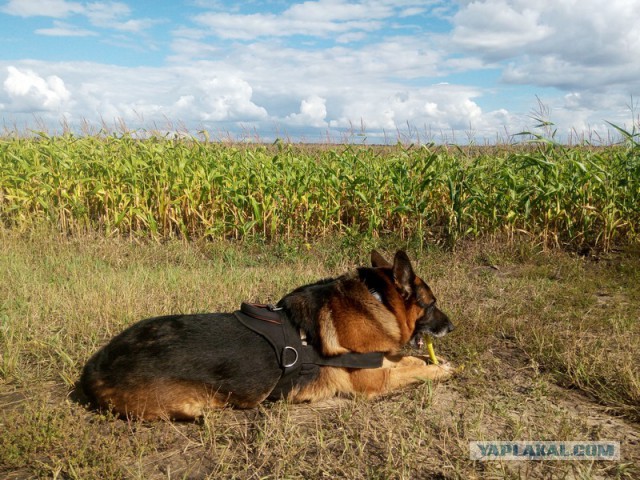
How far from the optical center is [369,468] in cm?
259

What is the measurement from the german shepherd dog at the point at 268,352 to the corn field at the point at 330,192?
379 centimetres

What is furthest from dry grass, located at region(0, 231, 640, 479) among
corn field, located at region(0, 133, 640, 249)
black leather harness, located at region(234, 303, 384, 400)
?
corn field, located at region(0, 133, 640, 249)

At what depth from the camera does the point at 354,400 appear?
327 centimetres

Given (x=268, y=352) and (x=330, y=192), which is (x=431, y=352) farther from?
(x=330, y=192)

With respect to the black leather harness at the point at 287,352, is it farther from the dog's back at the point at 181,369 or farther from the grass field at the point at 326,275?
the grass field at the point at 326,275

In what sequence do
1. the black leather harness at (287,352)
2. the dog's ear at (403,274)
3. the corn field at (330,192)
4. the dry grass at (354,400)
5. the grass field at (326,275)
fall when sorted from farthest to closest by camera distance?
the corn field at (330,192), the dog's ear at (403,274), the black leather harness at (287,352), the grass field at (326,275), the dry grass at (354,400)

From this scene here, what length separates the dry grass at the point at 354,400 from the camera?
264 centimetres

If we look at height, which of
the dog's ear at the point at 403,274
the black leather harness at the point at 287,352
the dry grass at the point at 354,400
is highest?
the dog's ear at the point at 403,274

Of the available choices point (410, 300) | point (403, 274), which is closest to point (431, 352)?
point (410, 300)

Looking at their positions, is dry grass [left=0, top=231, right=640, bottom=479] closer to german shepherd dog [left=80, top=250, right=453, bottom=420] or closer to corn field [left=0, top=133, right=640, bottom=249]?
german shepherd dog [left=80, top=250, right=453, bottom=420]

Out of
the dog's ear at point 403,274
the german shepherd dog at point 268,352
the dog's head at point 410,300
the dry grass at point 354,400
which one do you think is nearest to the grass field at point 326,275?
the dry grass at point 354,400

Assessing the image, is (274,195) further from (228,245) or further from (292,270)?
(292,270)

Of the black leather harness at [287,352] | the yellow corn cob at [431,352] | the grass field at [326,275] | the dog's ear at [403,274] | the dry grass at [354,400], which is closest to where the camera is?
the dry grass at [354,400]

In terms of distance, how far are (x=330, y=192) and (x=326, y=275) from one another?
210cm
